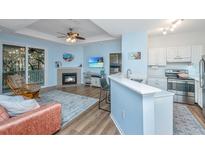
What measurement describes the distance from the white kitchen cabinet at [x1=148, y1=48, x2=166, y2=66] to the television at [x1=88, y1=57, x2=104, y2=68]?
2778mm

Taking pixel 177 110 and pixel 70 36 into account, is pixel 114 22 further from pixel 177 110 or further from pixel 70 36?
pixel 177 110

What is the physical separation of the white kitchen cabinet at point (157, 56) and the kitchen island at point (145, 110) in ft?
10.5

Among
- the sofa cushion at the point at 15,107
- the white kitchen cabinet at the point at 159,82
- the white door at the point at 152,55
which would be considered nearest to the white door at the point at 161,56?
the white door at the point at 152,55

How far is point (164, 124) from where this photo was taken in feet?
6.37

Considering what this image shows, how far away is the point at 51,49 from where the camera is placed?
22.4 ft

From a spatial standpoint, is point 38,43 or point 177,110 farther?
point 38,43

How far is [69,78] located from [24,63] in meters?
2.52

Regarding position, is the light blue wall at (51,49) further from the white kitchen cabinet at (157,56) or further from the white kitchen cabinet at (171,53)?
the white kitchen cabinet at (171,53)

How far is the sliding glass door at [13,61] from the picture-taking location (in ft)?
16.4

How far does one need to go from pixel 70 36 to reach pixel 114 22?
1.69 m

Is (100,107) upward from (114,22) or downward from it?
downward

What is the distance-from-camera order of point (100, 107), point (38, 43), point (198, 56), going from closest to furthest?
1. point (100, 107)
2. point (198, 56)
3. point (38, 43)

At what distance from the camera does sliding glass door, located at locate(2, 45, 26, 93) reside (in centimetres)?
498
